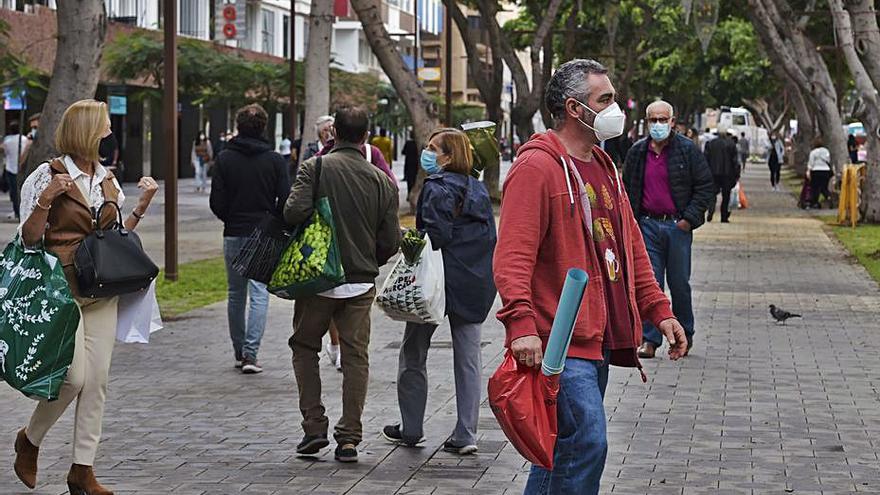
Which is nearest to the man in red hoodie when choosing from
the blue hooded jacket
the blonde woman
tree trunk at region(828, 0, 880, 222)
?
the blonde woman

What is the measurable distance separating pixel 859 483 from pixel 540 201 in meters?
3.07

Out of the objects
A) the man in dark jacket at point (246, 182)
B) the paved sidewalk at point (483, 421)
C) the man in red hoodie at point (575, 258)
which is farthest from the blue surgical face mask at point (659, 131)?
the man in red hoodie at point (575, 258)

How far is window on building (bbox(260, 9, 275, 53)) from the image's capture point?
206 feet

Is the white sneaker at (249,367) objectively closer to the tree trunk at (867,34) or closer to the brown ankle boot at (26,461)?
the brown ankle boot at (26,461)

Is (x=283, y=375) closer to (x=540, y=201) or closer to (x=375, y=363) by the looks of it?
(x=375, y=363)

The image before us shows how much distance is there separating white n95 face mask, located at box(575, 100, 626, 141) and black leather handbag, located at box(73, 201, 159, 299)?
95.4 inches

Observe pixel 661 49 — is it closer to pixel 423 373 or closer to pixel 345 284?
pixel 423 373

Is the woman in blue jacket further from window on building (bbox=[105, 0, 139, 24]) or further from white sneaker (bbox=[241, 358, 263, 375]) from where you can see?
window on building (bbox=[105, 0, 139, 24])

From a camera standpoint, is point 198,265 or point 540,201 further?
point 198,265

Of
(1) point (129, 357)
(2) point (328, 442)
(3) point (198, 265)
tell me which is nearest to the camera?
(2) point (328, 442)

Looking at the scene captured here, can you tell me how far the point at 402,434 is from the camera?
27.5 feet

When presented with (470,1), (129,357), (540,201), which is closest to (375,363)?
(129,357)

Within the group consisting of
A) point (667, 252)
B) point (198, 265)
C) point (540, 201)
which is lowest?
point (198, 265)

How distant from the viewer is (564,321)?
4.93 metres
